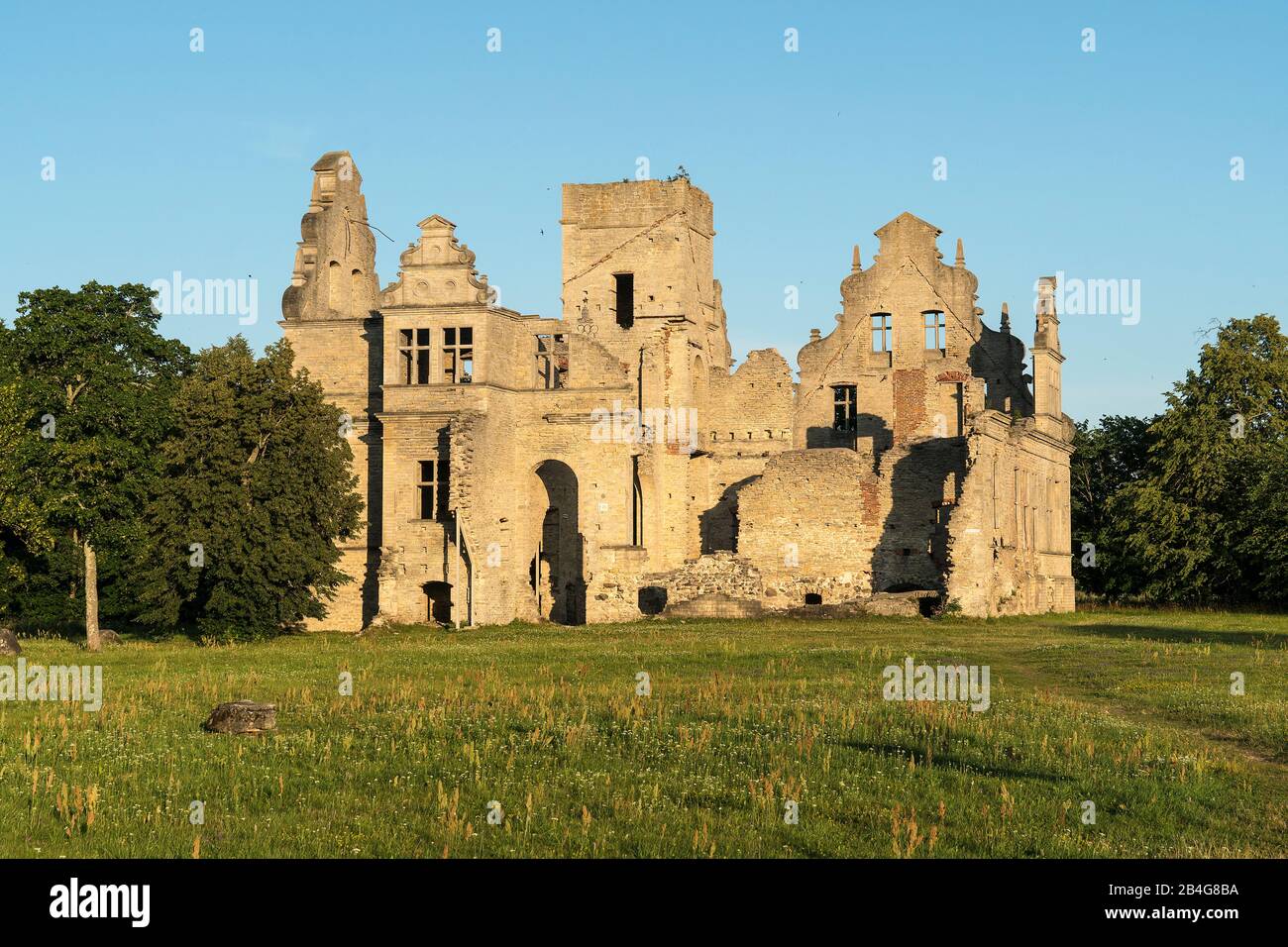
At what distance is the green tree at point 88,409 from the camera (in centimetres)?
4144

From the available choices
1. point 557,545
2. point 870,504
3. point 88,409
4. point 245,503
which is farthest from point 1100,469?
point 88,409

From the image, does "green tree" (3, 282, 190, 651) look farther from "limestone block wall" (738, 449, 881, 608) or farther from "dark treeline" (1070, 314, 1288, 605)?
"dark treeline" (1070, 314, 1288, 605)

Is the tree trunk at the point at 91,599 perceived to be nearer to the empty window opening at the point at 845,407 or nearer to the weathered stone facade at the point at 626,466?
the weathered stone facade at the point at 626,466

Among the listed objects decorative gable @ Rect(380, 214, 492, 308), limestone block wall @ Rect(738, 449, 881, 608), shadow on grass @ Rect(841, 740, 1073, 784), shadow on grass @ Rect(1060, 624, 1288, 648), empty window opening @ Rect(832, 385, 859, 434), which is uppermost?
decorative gable @ Rect(380, 214, 492, 308)

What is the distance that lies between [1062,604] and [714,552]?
12.1 m

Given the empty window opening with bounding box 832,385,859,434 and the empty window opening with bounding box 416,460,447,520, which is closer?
the empty window opening with bounding box 416,460,447,520

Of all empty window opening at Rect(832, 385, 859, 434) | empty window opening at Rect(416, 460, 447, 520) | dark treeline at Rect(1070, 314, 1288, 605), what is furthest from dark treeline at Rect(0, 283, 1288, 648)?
dark treeline at Rect(1070, 314, 1288, 605)

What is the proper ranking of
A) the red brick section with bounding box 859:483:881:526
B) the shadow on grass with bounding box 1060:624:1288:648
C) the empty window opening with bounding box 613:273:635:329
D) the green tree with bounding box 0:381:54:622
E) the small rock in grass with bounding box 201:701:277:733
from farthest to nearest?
the empty window opening with bounding box 613:273:635:329
the red brick section with bounding box 859:483:881:526
the green tree with bounding box 0:381:54:622
the shadow on grass with bounding box 1060:624:1288:648
the small rock in grass with bounding box 201:701:277:733

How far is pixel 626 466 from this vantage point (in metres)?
49.1

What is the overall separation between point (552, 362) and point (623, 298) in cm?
743

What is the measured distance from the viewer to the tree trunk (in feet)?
A: 135

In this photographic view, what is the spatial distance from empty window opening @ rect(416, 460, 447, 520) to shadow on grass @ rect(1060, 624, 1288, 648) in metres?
18.3

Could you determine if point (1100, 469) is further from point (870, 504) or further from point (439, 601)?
point (439, 601)

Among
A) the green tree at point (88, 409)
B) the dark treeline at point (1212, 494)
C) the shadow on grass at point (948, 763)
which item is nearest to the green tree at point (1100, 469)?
the dark treeline at point (1212, 494)
